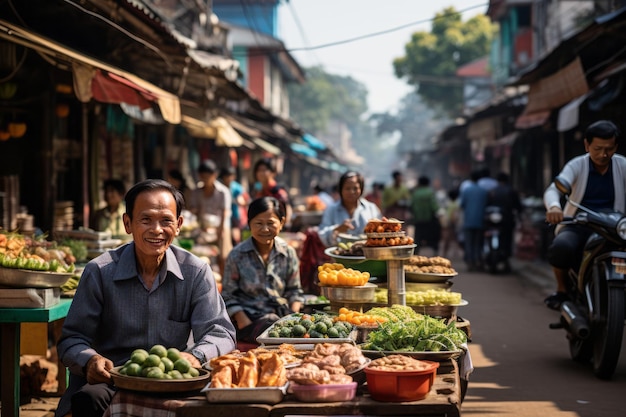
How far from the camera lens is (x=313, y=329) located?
5.11 m

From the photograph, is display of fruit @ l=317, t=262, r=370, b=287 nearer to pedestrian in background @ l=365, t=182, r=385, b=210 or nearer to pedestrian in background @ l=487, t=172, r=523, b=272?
pedestrian in background @ l=487, t=172, r=523, b=272

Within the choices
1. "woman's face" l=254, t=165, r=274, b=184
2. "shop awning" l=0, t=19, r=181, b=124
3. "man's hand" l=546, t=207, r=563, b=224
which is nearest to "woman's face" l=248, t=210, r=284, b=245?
"shop awning" l=0, t=19, r=181, b=124

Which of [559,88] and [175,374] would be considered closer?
[175,374]

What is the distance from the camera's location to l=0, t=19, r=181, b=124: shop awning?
6.96 meters

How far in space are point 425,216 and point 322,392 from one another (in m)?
16.8

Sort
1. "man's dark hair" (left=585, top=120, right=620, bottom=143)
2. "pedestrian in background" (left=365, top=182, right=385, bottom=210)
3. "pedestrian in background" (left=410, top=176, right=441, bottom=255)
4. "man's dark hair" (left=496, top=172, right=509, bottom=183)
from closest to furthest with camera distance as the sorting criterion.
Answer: "man's dark hair" (left=585, top=120, right=620, bottom=143), "man's dark hair" (left=496, top=172, right=509, bottom=183), "pedestrian in background" (left=410, top=176, right=441, bottom=255), "pedestrian in background" (left=365, top=182, right=385, bottom=210)

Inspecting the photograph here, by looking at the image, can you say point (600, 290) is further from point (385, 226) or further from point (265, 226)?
point (265, 226)

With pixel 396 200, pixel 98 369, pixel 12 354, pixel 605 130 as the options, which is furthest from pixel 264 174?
pixel 98 369

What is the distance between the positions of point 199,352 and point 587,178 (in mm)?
4902

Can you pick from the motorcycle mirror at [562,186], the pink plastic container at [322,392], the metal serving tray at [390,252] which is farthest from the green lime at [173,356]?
the motorcycle mirror at [562,186]

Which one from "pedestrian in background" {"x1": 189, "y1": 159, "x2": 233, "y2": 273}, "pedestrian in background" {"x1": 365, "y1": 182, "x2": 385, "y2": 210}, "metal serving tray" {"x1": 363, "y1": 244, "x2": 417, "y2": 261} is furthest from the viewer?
"pedestrian in background" {"x1": 365, "y1": 182, "x2": 385, "y2": 210}

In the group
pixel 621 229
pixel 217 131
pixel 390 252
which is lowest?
pixel 390 252

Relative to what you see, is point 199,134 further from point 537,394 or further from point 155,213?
Answer: point 155,213

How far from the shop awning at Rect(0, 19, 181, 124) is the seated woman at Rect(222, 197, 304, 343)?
7.22ft
